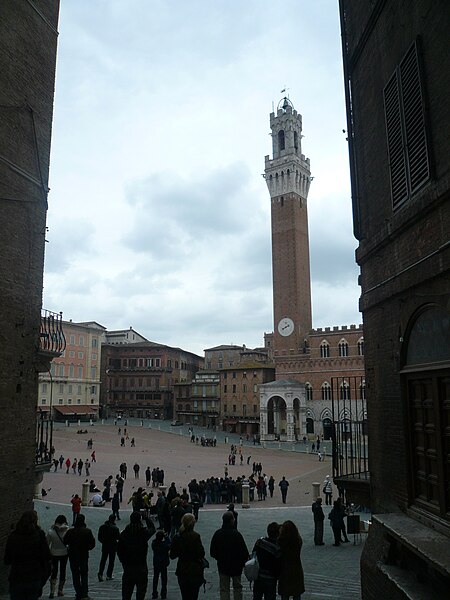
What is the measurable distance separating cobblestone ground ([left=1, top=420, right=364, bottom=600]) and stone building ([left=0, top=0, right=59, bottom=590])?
242 cm

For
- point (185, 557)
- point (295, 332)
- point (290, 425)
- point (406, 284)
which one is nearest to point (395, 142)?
point (406, 284)

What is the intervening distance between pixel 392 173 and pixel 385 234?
824 millimetres

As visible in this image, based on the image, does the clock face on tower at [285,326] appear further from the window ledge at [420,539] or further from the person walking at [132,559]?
the window ledge at [420,539]

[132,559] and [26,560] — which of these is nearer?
[26,560]

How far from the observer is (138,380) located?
8100 cm

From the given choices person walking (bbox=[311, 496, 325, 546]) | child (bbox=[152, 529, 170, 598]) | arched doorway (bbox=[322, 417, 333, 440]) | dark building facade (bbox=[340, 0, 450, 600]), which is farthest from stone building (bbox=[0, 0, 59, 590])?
arched doorway (bbox=[322, 417, 333, 440])

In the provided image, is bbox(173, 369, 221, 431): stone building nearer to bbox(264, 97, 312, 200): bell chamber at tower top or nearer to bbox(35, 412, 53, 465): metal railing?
bbox(264, 97, 312, 200): bell chamber at tower top

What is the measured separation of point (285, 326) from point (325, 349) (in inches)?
241

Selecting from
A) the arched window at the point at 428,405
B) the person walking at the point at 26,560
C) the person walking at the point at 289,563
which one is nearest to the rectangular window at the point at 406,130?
the arched window at the point at 428,405

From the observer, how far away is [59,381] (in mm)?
66750

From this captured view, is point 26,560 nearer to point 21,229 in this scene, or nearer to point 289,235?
point 21,229

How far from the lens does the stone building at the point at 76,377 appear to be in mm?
65875

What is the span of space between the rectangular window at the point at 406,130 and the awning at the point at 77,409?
65.1 m

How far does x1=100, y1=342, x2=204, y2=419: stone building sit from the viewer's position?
262ft
